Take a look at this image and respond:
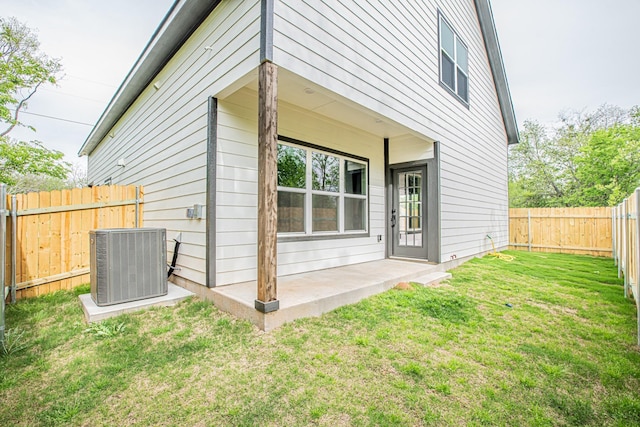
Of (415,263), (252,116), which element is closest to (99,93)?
(252,116)

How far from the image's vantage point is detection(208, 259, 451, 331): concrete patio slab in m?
3.01

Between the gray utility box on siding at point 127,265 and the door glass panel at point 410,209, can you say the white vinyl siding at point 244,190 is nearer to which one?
the gray utility box on siding at point 127,265

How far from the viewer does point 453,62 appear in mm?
6992

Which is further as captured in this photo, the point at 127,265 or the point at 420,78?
the point at 420,78

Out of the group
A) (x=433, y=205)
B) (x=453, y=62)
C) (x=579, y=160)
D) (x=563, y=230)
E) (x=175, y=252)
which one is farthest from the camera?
(x=579, y=160)

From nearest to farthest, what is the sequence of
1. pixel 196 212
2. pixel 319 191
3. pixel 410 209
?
pixel 196 212
pixel 319 191
pixel 410 209

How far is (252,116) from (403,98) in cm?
266

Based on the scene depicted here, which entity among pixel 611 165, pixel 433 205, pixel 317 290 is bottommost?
pixel 317 290

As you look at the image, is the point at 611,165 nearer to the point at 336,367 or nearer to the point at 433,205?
the point at 433,205

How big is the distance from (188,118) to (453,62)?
20.3 feet

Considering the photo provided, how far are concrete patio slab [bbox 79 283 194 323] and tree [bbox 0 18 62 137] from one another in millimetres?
11948

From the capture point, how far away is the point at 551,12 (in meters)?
11.3

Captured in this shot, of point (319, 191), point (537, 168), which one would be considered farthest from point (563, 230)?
point (537, 168)

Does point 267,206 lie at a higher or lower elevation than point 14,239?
higher
